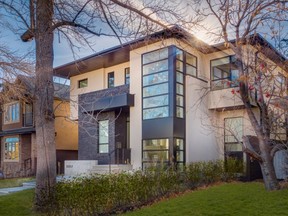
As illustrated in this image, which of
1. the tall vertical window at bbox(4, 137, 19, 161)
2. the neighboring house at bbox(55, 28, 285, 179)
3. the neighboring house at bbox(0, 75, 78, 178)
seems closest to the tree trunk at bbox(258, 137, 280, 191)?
the neighboring house at bbox(55, 28, 285, 179)

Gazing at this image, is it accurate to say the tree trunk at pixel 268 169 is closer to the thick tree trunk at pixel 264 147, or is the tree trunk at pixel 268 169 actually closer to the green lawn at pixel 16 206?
the thick tree trunk at pixel 264 147

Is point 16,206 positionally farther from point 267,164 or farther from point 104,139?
point 104,139

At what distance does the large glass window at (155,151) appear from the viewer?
629 inches

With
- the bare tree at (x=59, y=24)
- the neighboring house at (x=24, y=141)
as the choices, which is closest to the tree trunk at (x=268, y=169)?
the bare tree at (x=59, y=24)

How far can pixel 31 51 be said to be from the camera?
1020 centimetres

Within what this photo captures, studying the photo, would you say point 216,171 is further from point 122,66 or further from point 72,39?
point 122,66

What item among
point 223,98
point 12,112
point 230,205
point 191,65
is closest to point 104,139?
point 191,65

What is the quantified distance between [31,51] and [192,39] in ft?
16.8

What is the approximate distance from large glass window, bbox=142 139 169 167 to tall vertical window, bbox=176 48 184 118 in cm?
164

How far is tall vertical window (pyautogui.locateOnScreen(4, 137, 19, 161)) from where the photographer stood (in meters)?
26.7

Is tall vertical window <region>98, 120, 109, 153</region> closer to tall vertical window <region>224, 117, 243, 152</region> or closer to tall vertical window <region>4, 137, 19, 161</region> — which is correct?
tall vertical window <region>224, 117, 243, 152</region>

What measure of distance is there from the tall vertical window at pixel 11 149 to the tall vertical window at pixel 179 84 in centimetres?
1590

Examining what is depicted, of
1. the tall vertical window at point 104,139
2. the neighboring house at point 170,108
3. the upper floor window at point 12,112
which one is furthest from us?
the upper floor window at point 12,112

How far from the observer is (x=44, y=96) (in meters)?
8.89
